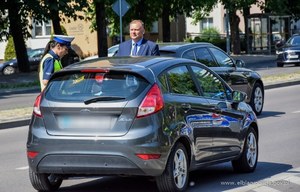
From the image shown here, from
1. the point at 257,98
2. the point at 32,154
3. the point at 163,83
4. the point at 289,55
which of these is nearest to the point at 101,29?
the point at 289,55

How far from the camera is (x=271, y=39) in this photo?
5512 cm

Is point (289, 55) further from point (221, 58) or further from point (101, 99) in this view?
point (101, 99)

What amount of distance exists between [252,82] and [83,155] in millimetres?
10150

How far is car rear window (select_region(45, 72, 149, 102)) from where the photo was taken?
832 cm

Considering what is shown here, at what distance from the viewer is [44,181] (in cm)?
879

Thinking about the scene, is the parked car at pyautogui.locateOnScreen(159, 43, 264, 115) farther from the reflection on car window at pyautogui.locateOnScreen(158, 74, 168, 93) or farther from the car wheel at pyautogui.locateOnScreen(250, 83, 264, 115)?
the reflection on car window at pyautogui.locateOnScreen(158, 74, 168, 93)

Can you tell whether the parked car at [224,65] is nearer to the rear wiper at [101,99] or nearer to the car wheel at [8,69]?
the rear wiper at [101,99]

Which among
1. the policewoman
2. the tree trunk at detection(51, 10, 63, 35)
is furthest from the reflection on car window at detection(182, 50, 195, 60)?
the tree trunk at detection(51, 10, 63, 35)

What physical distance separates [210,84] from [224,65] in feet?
23.8

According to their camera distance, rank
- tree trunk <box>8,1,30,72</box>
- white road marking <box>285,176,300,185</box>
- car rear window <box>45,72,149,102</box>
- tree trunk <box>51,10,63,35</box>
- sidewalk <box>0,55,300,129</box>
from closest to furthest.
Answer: car rear window <box>45,72,149,102</box>, white road marking <box>285,176,300,185</box>, sidewalk <box>0,55,300,129</box>, tree trunk <box>51,10,63,35</box>, tree trunk <box>8,1,30,72</box>

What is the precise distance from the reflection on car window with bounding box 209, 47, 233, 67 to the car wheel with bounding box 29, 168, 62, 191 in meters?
8.21

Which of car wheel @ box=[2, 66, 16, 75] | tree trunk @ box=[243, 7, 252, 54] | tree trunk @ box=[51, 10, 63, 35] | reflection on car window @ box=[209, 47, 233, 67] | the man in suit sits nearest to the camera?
the man in suit

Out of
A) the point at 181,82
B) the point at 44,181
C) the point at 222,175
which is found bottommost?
the point at 222,175

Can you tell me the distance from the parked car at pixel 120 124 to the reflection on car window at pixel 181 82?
1 centimetres
